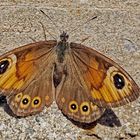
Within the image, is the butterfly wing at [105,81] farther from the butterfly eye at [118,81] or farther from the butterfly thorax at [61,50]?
the butterfly thorax at [61,50]

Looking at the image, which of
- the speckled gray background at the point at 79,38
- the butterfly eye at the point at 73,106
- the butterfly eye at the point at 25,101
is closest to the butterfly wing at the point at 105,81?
the butterfly eye at the point at 73,106

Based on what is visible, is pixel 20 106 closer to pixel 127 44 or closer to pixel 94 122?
pixel 94 122

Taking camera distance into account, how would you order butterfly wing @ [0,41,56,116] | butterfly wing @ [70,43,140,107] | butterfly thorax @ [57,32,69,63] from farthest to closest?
butterfly thorax @ [57,32,69,63] < butterfly wing @ [0,41,56,116] < butterfly wing @ [70,43,140,107]

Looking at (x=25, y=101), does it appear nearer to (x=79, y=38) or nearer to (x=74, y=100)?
(x=74, y=100)

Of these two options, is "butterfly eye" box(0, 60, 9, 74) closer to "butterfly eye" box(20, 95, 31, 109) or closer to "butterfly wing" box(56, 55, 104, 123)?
"butterfly eye" box(20, 95, 31, 109)

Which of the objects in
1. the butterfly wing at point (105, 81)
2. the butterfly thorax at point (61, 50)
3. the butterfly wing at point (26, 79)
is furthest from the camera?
the butterfly thorax at point (61, 50)

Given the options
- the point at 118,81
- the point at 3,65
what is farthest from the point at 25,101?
the point at 118,81

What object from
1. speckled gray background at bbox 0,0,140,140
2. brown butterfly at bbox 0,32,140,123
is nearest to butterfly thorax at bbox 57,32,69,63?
brown butterfly at bbox 0,32,140,123
